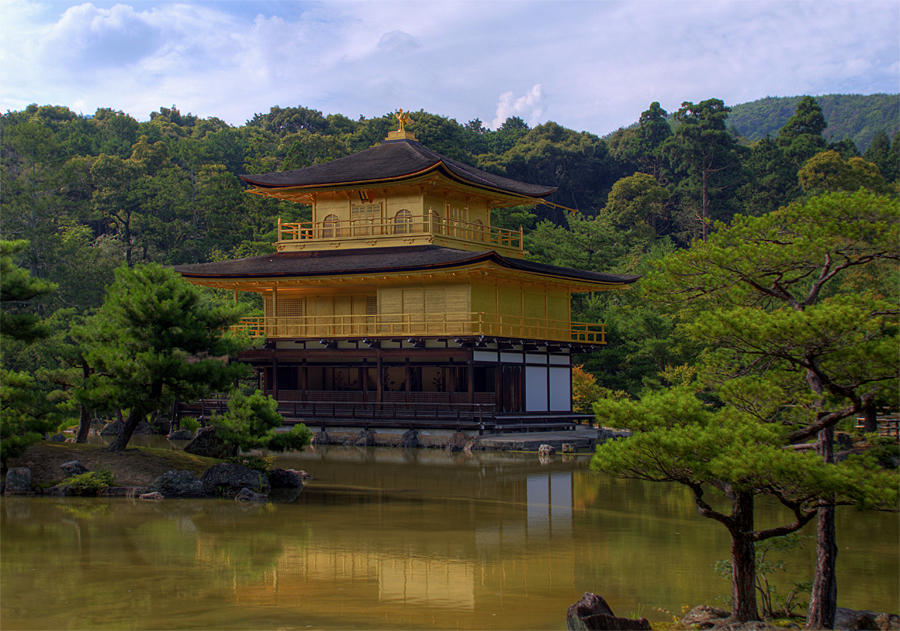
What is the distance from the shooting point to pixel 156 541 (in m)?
13.0

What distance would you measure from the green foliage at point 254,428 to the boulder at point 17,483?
3.94 m

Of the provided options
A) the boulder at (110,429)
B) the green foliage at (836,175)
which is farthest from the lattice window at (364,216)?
the green foliage at (836,175)

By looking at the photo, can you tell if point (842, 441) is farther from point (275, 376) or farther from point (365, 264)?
point (275, 376)

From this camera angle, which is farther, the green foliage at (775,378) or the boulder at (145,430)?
the boulder at (145,430)

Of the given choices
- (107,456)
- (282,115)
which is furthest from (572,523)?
(282,115)

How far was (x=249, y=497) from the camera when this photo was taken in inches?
696

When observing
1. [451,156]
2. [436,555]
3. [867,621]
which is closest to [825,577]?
[867,621]

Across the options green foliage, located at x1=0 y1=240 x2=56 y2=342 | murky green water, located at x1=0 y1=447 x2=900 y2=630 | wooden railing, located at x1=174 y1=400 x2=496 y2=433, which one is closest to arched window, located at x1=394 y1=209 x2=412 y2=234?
wooden railing, located at x1=174 y1=400 x2=496 y2=433

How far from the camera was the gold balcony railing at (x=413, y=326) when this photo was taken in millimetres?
31828

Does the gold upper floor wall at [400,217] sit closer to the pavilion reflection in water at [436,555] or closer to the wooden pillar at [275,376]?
the wooden pillar at [275,376]

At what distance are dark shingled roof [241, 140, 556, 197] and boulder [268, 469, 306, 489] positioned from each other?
1647cm

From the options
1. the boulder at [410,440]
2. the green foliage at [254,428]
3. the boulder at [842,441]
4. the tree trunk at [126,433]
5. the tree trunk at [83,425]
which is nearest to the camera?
the green foliage at [254,428]

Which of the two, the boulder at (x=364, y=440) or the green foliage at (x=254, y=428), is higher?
the green foliage at (x=254, y=428)

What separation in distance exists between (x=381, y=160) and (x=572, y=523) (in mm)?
25831
